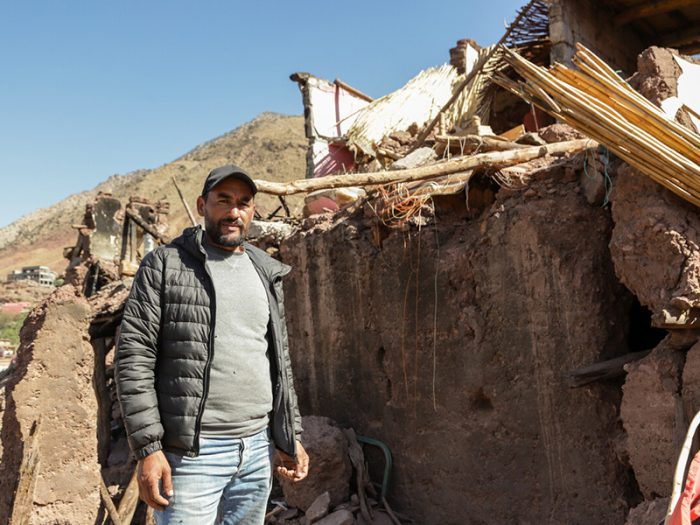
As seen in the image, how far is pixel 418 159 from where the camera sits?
6543 millimetres

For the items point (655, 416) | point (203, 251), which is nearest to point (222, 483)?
point (203, 251)

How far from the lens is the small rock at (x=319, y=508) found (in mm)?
4992

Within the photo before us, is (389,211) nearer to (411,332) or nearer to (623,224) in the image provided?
(411,332)

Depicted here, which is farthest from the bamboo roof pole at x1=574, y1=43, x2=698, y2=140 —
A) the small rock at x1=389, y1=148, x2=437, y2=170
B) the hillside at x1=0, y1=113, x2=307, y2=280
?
the hillside at x1=0, y1=113, x2=307, y2=280

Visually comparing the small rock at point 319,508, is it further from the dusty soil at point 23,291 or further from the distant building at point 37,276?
the distant building at point 37,276

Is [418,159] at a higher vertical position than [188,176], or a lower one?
lower

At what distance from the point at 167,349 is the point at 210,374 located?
0.21 m

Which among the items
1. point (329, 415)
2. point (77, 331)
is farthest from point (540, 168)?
point (77, 331)

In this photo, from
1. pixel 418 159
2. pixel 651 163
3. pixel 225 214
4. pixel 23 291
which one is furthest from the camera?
pixel 23 291

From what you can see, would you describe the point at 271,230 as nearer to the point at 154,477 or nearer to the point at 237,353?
the point at 237,353

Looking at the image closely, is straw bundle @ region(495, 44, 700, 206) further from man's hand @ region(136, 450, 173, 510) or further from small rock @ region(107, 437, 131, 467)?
small rock @ region(107, 437, 131, 467)

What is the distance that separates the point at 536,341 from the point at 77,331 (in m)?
3.64

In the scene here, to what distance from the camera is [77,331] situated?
17.4 feet

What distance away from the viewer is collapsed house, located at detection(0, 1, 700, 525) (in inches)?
131
